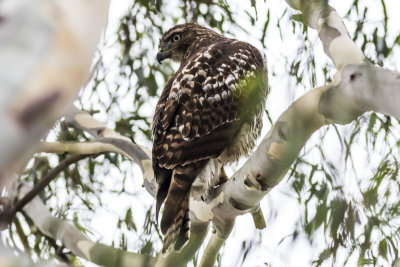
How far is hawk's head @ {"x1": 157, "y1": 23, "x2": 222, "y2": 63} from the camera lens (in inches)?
142

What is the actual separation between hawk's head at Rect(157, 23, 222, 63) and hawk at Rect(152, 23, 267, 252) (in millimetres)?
519

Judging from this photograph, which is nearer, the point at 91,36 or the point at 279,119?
the point at 91,36

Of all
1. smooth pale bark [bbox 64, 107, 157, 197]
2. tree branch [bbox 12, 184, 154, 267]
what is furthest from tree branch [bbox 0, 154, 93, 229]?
tree branch [bbox 12, 184, 154, 267]

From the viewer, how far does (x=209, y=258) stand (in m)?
2.69

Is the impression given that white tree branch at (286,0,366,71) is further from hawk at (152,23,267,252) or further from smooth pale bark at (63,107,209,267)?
smooth pale bark at (63,107,209,267)

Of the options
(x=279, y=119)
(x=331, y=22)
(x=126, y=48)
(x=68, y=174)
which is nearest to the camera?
(x=279, y=119)

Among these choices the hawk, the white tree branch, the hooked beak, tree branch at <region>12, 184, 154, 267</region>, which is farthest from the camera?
the hooked beak

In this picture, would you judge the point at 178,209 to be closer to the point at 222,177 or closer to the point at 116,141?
the point at 222,177

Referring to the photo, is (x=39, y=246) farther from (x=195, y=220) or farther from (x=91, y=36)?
(x=91, y=36)

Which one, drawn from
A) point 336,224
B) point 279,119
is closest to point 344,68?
point 279,119

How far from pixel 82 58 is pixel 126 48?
107 inches

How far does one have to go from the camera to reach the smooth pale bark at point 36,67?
0.68 metres

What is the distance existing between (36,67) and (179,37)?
9.80 feet

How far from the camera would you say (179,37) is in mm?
3660
